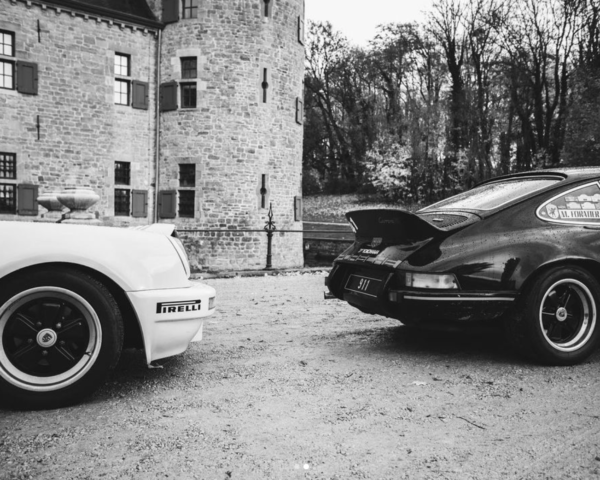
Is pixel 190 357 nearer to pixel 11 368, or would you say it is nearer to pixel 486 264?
pixel 11 368

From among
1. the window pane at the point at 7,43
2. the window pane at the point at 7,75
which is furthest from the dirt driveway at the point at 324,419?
the window pane at the point at 7,43

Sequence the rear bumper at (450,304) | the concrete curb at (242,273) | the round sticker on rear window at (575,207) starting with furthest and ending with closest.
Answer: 1. the concrete curb at (242,273)
2. the round sticker on rear window at (575,207)
3. the rear bumper at (450,304)

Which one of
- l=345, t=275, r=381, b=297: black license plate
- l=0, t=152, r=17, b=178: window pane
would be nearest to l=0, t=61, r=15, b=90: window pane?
l=0, t=152, r=17, b=178: window pane

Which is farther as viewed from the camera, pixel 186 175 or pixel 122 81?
pixel 186 175

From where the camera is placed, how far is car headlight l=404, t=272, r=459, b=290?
155 inches

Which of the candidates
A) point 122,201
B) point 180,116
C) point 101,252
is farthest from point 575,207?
point 122,201

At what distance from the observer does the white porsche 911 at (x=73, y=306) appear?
2.96 meters

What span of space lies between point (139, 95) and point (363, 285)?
16.2 metres

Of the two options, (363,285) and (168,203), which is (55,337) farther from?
(168,203)

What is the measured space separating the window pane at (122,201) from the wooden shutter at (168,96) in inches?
124

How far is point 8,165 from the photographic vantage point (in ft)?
54.9

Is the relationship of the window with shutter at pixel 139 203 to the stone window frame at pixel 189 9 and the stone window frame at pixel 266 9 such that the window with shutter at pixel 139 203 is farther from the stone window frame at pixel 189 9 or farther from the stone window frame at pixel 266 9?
the stone window frame at pixel 266 9

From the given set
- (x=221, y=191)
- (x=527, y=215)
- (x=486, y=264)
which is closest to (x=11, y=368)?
(x=486, y=264)

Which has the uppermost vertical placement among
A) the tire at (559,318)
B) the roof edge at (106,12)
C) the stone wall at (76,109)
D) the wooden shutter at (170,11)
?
the wooden shutter at (170,11)
